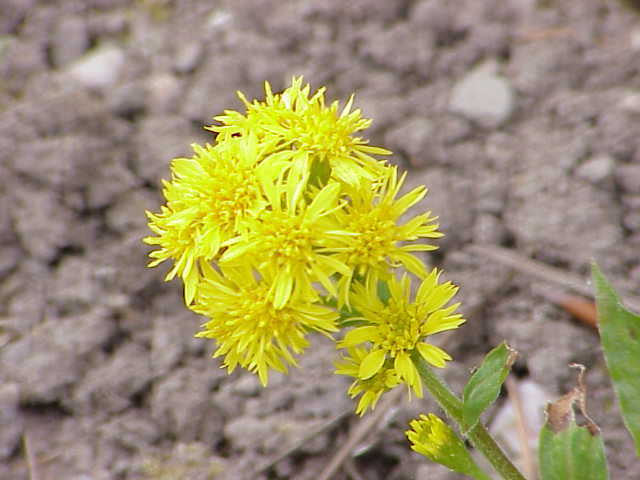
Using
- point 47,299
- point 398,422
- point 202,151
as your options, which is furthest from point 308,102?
point 47,299

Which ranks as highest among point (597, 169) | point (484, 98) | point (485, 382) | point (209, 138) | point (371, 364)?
point (209, 138)

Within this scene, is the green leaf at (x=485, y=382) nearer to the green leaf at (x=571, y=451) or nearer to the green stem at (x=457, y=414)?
the green stem at (x=457, y=414)

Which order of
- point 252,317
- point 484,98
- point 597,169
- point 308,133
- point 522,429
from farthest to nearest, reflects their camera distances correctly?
point 484,98 < point 597,169 < point 522,429 < point 308,133 < point 252,317

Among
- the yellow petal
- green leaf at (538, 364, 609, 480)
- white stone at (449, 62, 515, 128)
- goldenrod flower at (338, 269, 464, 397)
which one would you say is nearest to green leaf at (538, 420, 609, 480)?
green leaf at (538, 364, 609, 480)

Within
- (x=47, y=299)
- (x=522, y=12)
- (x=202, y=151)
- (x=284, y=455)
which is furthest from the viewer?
(x=522, y=12)

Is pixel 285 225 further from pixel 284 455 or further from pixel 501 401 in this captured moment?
pixel 501 401

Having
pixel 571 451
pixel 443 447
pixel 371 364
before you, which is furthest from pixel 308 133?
pixel 571 451

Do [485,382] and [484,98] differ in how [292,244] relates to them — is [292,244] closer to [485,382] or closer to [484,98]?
[485,382]
